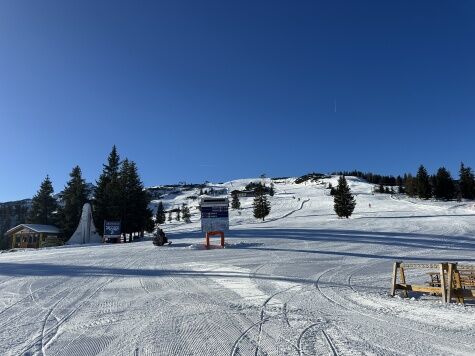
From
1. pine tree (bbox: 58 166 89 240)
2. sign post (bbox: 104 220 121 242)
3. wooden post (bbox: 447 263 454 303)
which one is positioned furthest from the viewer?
pine tree (bbox: 58 166 89 240)

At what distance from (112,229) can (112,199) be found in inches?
369

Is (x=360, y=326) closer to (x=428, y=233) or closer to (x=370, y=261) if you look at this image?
(x=370, y=261)

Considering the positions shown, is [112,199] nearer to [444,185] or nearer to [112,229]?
[112,229]

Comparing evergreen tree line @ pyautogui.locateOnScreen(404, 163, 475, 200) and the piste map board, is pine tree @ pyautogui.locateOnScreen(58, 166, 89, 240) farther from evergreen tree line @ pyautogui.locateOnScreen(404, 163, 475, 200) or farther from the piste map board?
evergreen tree line @ pyautogui.locateOnScreen(404, 163, 475, 200)

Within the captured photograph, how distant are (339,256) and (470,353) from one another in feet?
44.5

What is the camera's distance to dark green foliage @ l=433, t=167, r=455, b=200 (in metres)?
88.1

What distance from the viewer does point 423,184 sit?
89.6 metres

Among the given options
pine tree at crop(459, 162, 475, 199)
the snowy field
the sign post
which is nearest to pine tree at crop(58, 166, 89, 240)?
the sign post

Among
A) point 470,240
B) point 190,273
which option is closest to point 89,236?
point 190,273

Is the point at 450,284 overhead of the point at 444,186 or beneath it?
beneath

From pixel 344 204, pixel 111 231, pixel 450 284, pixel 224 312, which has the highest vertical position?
pixel 344 204

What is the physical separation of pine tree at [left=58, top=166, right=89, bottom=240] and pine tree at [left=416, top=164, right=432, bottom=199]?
7433 centimetres

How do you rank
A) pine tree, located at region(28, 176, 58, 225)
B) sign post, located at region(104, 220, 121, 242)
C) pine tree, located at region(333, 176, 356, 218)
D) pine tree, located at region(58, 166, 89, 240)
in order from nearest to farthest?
sign post, located at region(104, 220, 121, 242)
pine tree, located at region(58, 166, 89, 240)
pine tree, located at region(333, 176, 356, 218)
pine tree, located at region(28, 176, 58, 225)

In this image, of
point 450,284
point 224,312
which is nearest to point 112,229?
point 224,312
